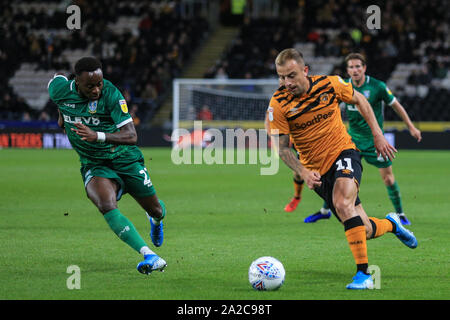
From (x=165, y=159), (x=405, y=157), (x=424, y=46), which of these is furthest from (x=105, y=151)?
(x=424, y=46)

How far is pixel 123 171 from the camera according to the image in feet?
24.5

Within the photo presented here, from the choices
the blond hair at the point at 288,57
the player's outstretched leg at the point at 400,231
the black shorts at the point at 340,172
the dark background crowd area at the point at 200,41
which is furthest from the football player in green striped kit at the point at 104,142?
the dark background crowd area at the point at 200,41

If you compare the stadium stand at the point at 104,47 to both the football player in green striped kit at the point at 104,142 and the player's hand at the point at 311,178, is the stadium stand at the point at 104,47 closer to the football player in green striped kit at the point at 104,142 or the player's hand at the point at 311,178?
the football player in green striped kit at the point at 104,142

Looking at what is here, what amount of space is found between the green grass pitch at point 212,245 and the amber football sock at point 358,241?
246 millimetres

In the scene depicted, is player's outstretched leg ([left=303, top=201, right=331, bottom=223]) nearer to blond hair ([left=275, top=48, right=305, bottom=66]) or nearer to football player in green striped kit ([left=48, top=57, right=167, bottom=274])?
football player in green striped kit ([left=48, top=57, right=167, bottom=274])

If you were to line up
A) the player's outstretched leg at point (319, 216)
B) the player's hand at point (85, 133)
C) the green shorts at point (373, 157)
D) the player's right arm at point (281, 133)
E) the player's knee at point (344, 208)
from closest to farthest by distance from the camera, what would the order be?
the player's hand at point (85, 133) → the player's knee at point (344, 208) → the player's right arm at point (281, 133) → the green shorts at point (373, 157) → the player's outstretched leg at point (319, 216)

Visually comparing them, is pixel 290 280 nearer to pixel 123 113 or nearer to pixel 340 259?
pixel 340 259

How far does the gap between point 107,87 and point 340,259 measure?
2980mm

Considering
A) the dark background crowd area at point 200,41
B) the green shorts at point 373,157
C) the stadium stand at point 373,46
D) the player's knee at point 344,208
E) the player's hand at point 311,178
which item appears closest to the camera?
the player's hand at point 311,178

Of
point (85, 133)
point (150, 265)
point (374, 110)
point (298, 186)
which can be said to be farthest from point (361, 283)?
point (298, 186)

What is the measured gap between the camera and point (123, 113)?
23.7 feet

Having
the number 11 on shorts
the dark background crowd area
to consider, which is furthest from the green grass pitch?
the dark background crowd area

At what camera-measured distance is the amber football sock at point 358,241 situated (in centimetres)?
662

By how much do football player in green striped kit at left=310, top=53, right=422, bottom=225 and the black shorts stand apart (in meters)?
3.51
